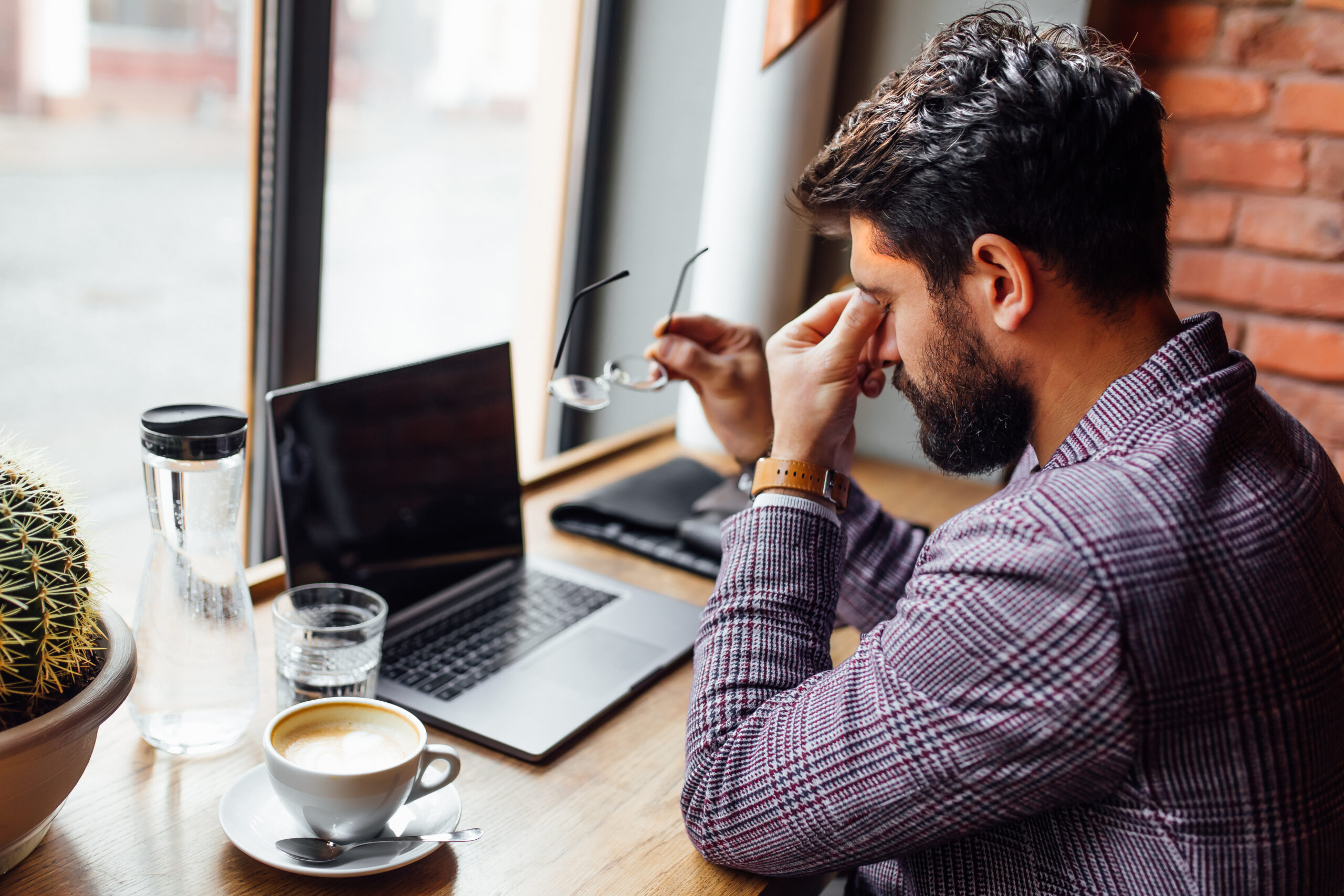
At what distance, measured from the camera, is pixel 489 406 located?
120 centimetres

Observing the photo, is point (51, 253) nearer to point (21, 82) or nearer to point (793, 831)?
point (21, 82)

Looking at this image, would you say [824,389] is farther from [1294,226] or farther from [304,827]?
[1294,226]

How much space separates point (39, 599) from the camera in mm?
653

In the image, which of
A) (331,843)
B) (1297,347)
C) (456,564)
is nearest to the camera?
(331,843)

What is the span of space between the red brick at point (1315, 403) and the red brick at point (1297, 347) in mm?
15

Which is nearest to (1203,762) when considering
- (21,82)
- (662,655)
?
(662,655)

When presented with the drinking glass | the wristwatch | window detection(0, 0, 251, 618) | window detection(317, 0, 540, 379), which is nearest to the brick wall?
the wristwatch

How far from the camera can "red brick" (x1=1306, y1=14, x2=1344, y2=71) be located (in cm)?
153

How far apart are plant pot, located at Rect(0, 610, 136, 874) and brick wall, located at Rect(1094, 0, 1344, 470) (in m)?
1.52

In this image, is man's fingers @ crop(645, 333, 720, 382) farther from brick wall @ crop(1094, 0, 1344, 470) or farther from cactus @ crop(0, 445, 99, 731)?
brick wall @ crop(1094, 0, 1344, 470)

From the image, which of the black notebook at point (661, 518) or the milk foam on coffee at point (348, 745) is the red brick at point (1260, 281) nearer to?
the black notebook at point (661, 518)

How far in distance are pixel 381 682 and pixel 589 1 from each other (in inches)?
Result: 53.8

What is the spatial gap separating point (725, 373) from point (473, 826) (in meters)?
0.58

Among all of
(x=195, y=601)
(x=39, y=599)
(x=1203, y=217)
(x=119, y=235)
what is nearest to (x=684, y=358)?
(x=195, y=601)
